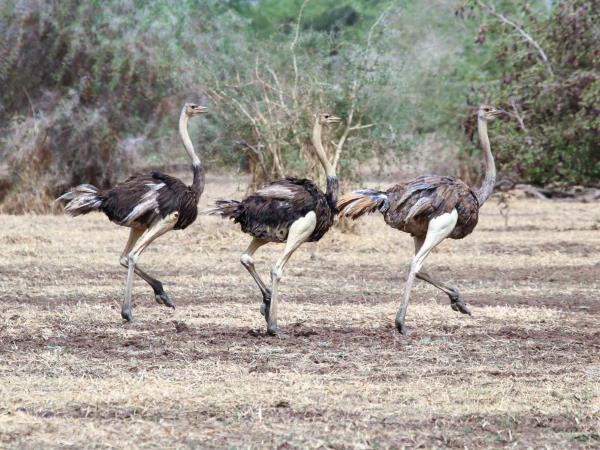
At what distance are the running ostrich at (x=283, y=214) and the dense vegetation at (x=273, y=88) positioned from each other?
5818 mm

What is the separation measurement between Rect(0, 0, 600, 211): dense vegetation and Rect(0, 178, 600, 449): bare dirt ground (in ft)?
6.59

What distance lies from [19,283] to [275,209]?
356cm

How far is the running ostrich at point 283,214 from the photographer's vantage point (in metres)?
8.16

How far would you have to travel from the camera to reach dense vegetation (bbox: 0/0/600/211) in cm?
1467

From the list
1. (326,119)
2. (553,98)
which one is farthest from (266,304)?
(553,98)

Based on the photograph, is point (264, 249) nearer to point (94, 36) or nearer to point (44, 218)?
point (44, 218)

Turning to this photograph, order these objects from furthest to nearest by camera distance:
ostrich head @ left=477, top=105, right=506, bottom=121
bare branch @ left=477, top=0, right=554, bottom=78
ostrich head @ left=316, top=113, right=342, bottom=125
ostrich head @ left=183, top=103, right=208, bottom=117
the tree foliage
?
bare branch @ left=477, top=0, right=554, bottom=78
the tree foliage
ostrich head @ left=183, top=103, right=208, bottom=117
ostrich head @ left=477, top=105, right=506, bottom=121
ostrich head @ left=316, top=113, right=342, bottom=125

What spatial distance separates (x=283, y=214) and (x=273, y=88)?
20.5 ft

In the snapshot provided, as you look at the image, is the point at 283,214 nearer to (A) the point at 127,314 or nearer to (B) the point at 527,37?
(A) the point at 127,314

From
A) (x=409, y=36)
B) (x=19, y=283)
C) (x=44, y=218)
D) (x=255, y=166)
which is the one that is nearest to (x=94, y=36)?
(x=44, y=218)

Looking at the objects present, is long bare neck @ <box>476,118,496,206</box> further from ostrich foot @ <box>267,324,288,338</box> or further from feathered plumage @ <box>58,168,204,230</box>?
feathered plumage @ <box>58,168,204,230</box>

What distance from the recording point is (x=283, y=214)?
8180mm

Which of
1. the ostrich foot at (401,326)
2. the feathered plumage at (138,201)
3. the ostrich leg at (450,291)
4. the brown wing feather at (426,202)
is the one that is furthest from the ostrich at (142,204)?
the ostrich foot at (401,326)

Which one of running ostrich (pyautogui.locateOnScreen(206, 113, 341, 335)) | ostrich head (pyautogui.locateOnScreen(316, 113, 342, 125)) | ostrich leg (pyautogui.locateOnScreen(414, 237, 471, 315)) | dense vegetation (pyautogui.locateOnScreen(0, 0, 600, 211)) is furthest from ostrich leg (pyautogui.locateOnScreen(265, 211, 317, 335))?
dense vegetation (pyautogui.locateOnScreen(0, 0, 600, 211))
